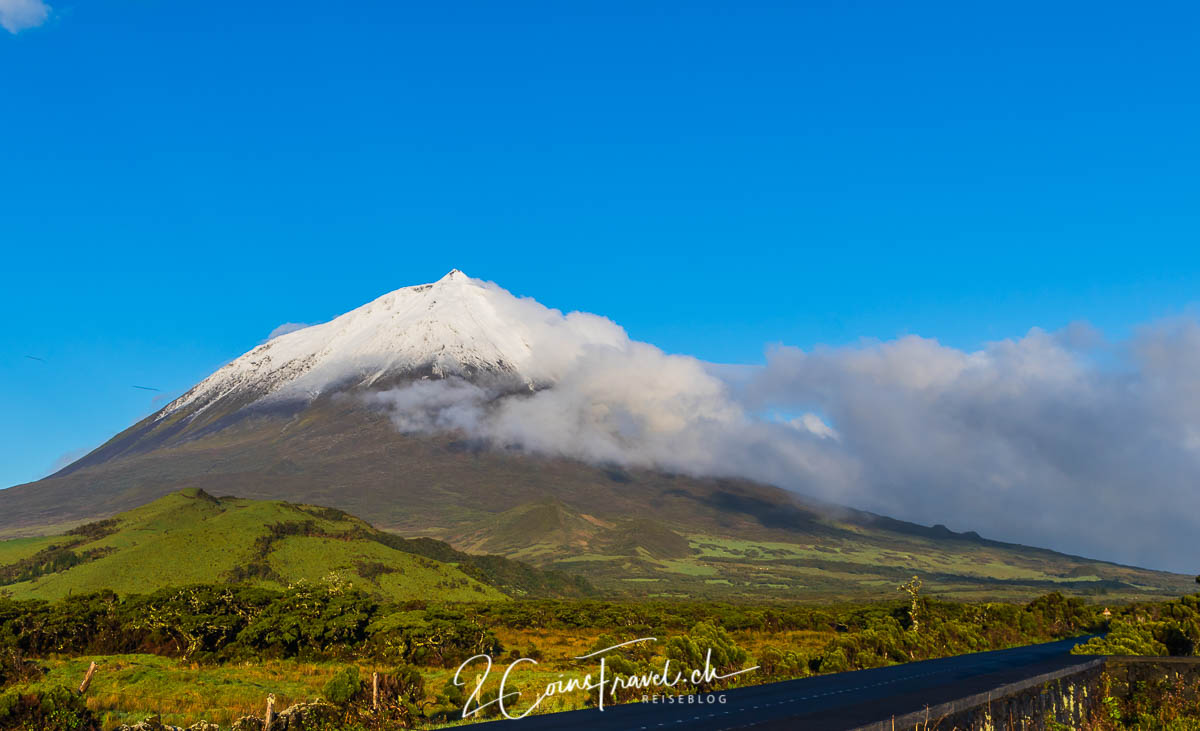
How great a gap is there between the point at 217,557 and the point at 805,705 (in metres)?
132

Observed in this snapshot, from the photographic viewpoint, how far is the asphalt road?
20.2 m

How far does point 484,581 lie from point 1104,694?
13929 centimetres

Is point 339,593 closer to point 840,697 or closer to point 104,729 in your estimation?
point 104,729

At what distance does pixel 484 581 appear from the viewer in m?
158

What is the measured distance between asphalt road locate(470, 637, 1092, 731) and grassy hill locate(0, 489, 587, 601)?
10670 cm

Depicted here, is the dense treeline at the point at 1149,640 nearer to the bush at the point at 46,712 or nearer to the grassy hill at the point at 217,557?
the bush at the point at 46,712

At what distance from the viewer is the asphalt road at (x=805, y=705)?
20203 mm

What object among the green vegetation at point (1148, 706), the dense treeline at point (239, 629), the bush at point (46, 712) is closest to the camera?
the green vegetation at point (1148, 706)

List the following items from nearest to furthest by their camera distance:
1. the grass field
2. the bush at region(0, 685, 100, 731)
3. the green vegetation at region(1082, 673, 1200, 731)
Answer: the green vegetation at region(1082, 673, 1200, 731), the bush at region(0, 685, 100, 731), the grass field

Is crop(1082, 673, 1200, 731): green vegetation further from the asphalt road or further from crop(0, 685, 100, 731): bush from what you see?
crop(0, 685, 100, 731): bush

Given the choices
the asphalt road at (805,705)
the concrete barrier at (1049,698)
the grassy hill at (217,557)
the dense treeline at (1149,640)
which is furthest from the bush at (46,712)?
the grassy hill at (217,557)

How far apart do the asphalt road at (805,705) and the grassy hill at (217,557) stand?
350 ft

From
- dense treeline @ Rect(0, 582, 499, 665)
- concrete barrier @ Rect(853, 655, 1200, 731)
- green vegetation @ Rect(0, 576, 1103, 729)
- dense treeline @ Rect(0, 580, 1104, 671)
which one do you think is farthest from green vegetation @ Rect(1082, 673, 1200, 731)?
dense treeline @ Rect(0, 582, 499, 665)

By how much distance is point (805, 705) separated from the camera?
77.5 ft
